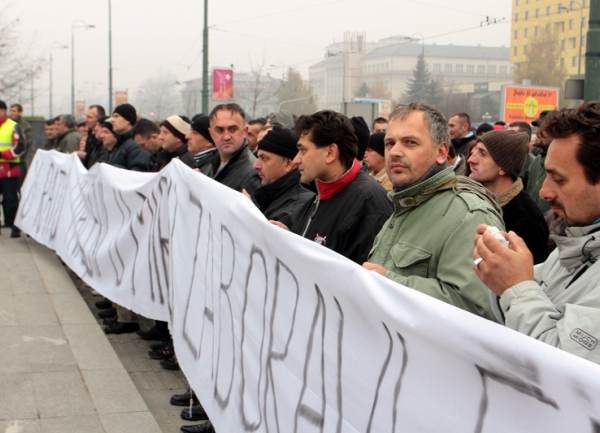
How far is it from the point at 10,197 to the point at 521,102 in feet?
71.2

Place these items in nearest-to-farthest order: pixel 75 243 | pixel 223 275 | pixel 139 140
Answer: pixel 223 275
pixel 75 243
pixel 139 140

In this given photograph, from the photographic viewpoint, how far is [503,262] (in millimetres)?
2018

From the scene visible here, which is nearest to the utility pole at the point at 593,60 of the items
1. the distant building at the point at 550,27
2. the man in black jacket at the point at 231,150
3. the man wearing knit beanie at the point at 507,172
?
the man wearing knit beanie at the point at 507,172

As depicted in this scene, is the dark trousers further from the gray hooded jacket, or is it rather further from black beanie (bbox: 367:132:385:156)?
the gray hooded jacket

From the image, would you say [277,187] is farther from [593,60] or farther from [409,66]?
[409,66]

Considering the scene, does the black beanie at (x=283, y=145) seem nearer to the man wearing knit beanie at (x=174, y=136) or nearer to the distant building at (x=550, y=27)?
the man wearing knit beanie at (x=174, y=136)

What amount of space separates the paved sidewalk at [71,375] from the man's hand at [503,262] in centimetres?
261

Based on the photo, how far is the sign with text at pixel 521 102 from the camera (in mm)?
27922

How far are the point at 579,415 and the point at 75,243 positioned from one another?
23.3 feet

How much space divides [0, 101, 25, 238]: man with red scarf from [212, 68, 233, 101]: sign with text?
2812 cm

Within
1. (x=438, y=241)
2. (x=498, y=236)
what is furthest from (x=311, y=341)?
(x=498, y=236)

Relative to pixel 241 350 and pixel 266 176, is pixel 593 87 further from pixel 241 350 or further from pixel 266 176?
pixel 241 350

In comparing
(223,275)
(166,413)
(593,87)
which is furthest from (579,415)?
(593,87)

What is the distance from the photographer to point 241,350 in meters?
3.44
